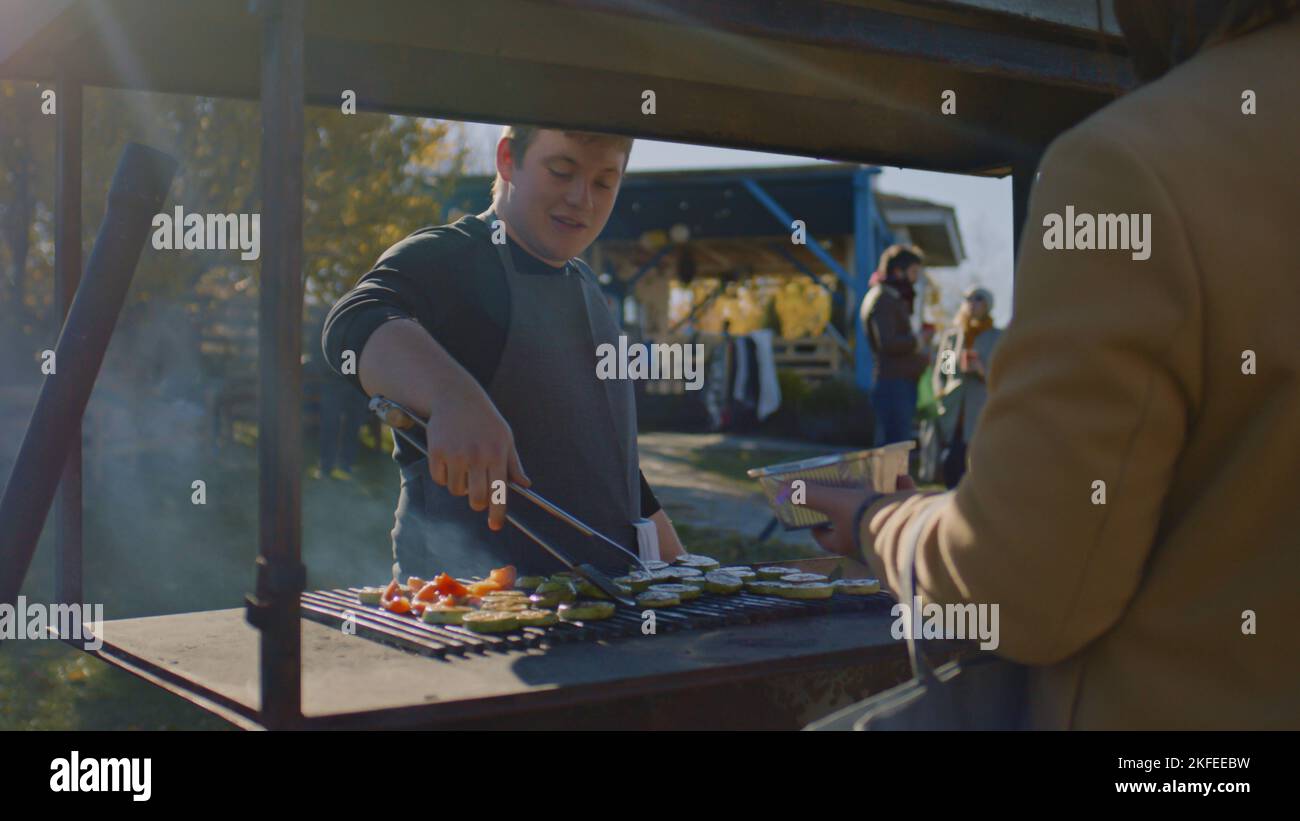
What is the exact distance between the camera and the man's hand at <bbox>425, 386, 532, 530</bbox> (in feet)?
6.81

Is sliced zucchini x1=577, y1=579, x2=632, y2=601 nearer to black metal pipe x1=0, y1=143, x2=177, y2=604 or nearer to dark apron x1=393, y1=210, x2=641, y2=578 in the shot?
dark apron x1=393, y1=210, x2=641, y2=578

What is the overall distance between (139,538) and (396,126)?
21.2ft

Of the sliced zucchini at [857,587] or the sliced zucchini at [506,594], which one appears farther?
the sliced zucchini at [857,587]

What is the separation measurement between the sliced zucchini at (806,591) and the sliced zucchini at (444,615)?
694 millimetres

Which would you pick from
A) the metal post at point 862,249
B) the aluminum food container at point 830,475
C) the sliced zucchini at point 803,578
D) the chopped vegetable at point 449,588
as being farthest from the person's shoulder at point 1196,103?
the metal post at point 862,249

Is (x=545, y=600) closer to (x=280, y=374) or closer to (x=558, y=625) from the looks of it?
(x=558, y=625)

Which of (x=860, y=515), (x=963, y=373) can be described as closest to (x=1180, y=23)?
(x=860, y=515)

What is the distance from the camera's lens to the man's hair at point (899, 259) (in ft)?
27.3

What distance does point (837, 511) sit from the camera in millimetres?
1734

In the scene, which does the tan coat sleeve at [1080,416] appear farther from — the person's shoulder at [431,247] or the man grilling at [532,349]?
the person's shoulder at [431,247]

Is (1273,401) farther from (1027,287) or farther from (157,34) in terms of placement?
(157,34)

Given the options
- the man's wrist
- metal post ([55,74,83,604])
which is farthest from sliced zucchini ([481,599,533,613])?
metal post ([55,74,83,604])
